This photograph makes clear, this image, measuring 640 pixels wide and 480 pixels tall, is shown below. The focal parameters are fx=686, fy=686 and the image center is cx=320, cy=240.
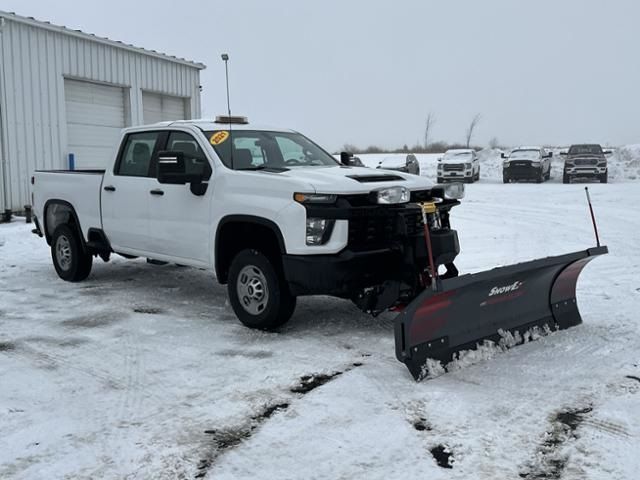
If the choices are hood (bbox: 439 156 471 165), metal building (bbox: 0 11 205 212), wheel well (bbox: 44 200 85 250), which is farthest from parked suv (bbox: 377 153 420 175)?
wheel well (bbox: 44 200 85 250)

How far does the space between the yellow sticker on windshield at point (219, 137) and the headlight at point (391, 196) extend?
1898mm

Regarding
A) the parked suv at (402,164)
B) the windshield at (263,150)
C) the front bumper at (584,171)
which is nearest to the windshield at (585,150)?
the front bumper at (584,171)

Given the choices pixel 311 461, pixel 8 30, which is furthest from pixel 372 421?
pixel 8 30

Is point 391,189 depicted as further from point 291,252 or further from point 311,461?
point 311,461

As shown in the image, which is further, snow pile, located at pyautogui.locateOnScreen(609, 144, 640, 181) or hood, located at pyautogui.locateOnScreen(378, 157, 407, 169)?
snow pile, located at pyautogui.locateOnScreen(609, 144, 640, 181)

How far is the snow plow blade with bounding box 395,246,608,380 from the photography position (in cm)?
465

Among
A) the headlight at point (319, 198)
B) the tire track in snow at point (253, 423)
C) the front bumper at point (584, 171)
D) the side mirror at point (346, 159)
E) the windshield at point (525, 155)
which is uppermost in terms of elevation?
the windshield at point (525, 155)

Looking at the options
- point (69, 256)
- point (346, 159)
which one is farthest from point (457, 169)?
point (69, 256)

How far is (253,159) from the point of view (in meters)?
6.53

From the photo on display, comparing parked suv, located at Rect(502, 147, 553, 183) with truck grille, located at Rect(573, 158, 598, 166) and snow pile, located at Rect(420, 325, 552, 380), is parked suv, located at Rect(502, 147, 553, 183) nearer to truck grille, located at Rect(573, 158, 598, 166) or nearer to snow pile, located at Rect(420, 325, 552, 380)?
truck grille, located at Rect(573, 158, 598, 166)

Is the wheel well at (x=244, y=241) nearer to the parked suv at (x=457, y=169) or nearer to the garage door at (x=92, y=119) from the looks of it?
the garage door at (x=92, y=119)

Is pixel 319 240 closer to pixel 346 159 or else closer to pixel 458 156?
pixel 346 159

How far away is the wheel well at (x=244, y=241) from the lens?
579 cm

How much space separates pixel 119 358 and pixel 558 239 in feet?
27.8
